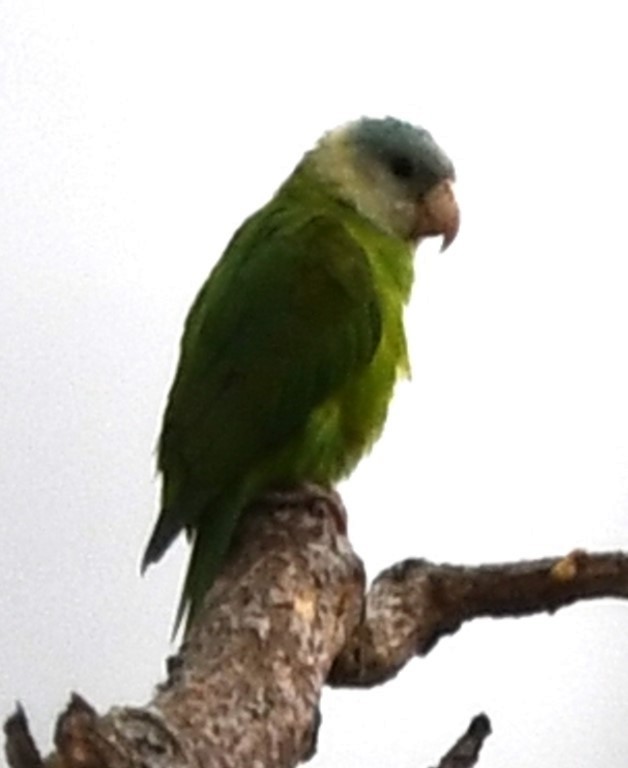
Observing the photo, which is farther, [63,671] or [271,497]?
[63,671]

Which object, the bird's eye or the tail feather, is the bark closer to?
the tail feather

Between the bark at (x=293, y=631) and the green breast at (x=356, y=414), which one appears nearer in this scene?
the bark at (x=293, y=631)

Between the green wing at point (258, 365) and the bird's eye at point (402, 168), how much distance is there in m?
0.21

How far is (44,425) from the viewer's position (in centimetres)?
164

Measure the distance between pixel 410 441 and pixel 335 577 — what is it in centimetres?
74

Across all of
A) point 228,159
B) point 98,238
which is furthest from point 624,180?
point 98,238

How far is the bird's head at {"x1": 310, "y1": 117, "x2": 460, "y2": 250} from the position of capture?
1.51 m

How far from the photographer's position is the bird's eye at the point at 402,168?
1519 mm

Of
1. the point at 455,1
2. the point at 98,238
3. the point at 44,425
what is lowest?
the point at 44,425

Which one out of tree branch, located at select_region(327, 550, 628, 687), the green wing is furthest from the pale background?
tree branch, located at select_region(327, 550, 628, 687)

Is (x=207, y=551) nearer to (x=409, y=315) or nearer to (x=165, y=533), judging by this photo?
(x=165, y=533)

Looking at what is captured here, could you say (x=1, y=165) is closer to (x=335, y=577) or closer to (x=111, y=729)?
(x=335, y=577)

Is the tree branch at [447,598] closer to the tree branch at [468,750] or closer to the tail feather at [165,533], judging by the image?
the tree branch at [468,750]

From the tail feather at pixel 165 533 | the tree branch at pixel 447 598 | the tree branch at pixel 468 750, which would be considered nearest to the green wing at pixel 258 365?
the tail feather at pixel 165 533
